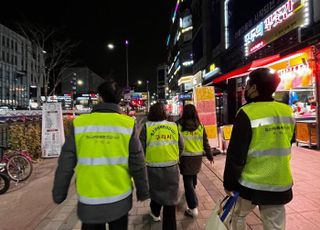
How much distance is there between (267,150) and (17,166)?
6876 mm

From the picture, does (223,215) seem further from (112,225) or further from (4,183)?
(4,183)

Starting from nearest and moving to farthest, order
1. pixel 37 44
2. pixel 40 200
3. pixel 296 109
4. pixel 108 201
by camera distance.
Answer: pixel 108 201 → pixel 40 200 → pixel 296 109 → pixel 37 44

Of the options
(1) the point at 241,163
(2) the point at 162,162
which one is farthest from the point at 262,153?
(2) the point at 162,162

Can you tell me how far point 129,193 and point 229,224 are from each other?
2.95ft

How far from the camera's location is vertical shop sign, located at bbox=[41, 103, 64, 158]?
1141 centimetres

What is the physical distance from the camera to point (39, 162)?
429 inches

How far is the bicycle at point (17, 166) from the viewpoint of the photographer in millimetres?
7812

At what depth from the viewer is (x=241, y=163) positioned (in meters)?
2.75

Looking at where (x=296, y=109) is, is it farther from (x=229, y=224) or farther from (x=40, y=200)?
(x=229, y=224)

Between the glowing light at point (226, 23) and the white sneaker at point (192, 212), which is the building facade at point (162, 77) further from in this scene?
the white sneaker at point (192, 212)

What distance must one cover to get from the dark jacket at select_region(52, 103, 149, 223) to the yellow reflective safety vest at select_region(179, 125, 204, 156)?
7.95ft

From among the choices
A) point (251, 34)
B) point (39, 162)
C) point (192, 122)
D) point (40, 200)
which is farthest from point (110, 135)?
point (251, 34)

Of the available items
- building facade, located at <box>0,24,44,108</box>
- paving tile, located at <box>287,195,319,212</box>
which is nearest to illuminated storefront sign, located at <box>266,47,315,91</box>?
paving tile, located at <box>287,195,319,212</box>

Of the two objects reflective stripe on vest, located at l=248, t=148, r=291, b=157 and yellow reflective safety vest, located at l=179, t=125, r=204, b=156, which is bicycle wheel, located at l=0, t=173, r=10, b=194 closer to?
yellow reflective safety vest, located at l=179, t=125, r=204, b=156
